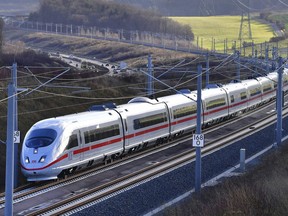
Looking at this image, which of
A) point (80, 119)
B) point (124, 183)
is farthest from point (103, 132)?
point (124, 183)

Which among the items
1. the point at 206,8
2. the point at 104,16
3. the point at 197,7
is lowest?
the point at 104,16

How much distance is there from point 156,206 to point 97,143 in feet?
21.1

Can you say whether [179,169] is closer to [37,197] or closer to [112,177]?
[112,177]

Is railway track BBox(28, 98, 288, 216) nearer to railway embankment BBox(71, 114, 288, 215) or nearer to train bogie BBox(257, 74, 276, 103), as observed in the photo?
railway embankment BBox(71, 114, 288, 215)

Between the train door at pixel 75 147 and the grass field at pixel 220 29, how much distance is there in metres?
105

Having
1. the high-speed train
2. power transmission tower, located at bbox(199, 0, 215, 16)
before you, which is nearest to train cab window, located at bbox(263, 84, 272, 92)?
the high-speed train

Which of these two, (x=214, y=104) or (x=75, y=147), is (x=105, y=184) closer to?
(x=75, y=147)

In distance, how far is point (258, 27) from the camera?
15862 centimetres

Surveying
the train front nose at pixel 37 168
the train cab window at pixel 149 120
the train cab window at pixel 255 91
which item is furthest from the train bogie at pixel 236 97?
the train front nose at pixel 37 168

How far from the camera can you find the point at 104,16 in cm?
15600

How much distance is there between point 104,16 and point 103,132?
12976 centimetres

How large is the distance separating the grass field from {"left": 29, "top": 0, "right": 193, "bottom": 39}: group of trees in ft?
19.4

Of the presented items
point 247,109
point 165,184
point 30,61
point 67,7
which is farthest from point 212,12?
point 165,184

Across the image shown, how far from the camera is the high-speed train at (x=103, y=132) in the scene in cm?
2564
